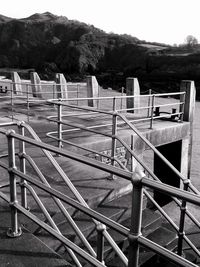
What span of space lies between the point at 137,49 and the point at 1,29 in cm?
7901

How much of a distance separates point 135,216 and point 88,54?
9366cm

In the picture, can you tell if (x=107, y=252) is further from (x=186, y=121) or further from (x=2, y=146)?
(x=186, y=121)

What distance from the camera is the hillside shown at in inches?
2763

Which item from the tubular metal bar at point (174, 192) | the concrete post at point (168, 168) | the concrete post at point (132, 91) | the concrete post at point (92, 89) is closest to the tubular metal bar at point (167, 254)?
the tubular metal bar at point (174, 192)

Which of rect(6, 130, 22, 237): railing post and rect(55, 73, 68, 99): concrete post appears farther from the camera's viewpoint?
rect(55, 73, 68, 99): concrete post

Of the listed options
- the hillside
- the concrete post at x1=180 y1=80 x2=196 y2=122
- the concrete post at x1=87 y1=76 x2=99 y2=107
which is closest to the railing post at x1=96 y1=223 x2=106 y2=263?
the concrete post at x1=180 y1=80 x2=196 y2=122

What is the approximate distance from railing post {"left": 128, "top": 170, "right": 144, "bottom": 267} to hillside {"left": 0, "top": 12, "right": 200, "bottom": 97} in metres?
56.2

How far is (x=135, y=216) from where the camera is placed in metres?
1.86

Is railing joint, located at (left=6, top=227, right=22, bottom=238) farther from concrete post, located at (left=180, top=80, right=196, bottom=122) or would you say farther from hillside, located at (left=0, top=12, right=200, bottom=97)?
hillside, located at (left=0, top=12, right=200, bottom=97)

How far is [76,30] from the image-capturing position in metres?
125

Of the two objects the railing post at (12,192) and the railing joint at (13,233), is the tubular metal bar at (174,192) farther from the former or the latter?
the railing joint at (13,233)

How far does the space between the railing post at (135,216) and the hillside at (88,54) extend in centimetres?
5620

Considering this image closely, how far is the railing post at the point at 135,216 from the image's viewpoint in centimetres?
180

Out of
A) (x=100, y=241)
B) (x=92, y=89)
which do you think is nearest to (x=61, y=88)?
(x=92, y=89)
